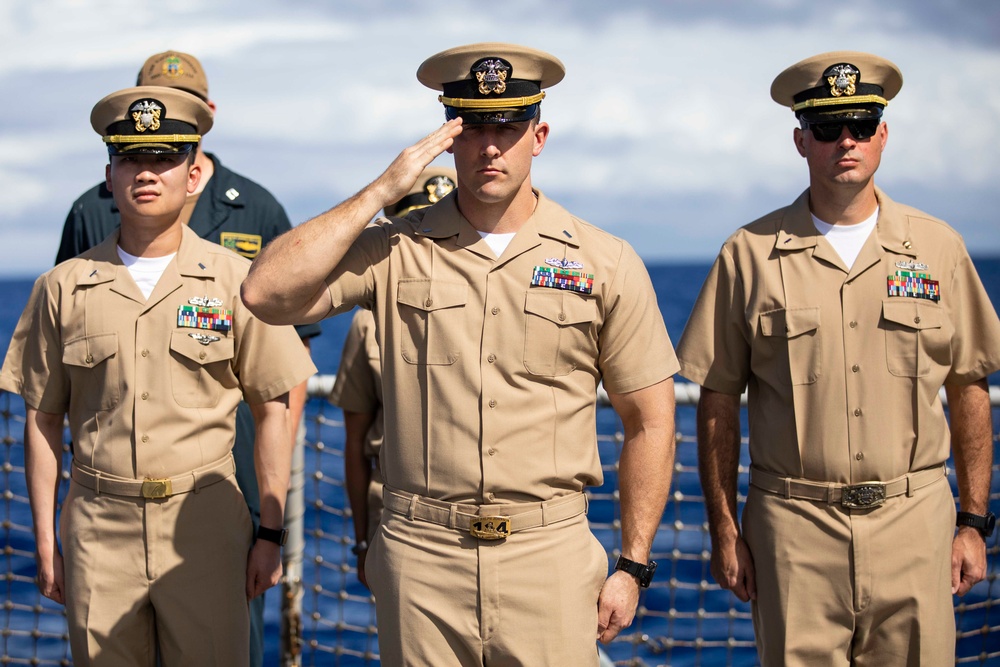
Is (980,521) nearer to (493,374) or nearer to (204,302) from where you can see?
(493,374)

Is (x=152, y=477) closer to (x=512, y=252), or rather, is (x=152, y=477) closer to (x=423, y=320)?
(x=423, y=320)

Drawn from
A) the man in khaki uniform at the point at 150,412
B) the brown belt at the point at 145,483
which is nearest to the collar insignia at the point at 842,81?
the man in khaki uniform at the point at 150,412

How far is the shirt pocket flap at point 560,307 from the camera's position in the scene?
3250 mm

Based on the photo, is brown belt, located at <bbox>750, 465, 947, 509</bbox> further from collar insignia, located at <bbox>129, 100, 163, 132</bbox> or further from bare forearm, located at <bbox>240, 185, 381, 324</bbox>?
collar insignia, located at <bbox>129, 100, 163, 132</bbox>

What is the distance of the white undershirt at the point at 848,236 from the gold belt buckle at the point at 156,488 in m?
2.21

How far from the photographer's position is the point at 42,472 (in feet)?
12.8

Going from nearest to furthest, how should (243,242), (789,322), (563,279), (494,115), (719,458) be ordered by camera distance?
(494,115) < (563,279) < (789,322) < (719,458) < (243,242)

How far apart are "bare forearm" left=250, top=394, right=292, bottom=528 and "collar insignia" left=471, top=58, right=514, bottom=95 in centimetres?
139

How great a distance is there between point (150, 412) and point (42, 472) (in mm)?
466

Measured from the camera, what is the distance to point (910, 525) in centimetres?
375

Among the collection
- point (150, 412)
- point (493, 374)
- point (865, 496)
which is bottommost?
point (865, 496)

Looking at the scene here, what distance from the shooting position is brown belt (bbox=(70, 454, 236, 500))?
147 inches

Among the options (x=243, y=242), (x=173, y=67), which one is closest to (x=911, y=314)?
(x=243, y=242)

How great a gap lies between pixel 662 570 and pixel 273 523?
28.4 ft
